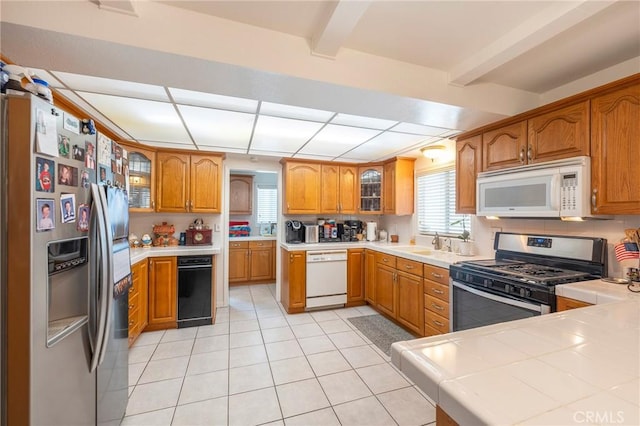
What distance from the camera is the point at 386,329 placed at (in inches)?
129

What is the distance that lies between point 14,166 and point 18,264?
1.15 ft

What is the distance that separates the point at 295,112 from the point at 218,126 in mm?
883

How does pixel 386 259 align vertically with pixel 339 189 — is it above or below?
below

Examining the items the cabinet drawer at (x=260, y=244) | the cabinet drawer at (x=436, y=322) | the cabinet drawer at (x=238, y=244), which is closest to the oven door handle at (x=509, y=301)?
the cabinet drawer at (x=436, y=322)

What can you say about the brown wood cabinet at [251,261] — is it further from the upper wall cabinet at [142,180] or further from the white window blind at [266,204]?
the upper wall cabinet at [142,180]

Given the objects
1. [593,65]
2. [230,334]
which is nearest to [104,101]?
[230,334]

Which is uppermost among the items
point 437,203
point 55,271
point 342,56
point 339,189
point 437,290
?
point 342,56

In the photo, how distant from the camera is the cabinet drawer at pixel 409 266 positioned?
2.99m

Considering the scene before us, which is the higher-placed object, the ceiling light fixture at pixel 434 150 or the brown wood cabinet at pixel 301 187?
the ceiling light fixture at pixel 434 150

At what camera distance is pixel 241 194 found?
19.8 ft

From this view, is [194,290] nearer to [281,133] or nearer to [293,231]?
[293,231]

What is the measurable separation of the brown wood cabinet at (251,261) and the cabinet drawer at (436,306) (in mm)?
3317

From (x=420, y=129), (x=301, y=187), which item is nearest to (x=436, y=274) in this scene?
(x=420, y=129)

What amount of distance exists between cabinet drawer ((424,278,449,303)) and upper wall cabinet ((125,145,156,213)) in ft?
11.1
